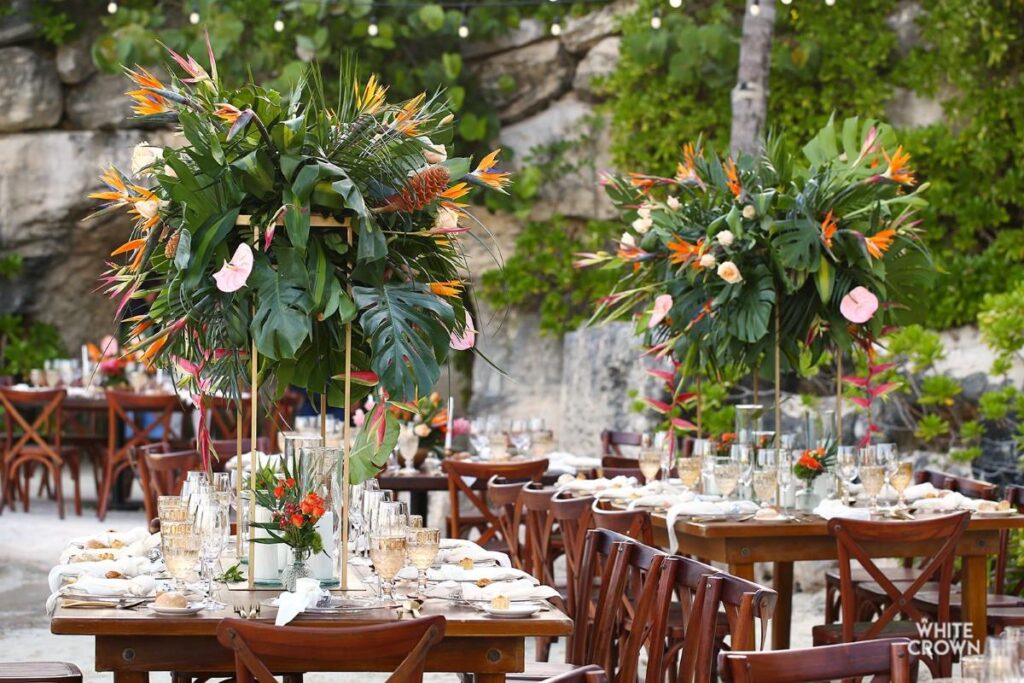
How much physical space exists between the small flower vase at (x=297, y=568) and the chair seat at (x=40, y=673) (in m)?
0.67

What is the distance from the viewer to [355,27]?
12047mm

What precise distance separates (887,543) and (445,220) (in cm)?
212

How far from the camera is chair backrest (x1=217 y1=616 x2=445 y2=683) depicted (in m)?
2.83

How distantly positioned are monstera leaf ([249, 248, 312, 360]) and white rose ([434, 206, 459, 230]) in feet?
1.23

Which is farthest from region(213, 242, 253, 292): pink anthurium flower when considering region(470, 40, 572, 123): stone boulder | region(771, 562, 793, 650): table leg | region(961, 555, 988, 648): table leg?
region(470, 40, 572, 123): stone boulder

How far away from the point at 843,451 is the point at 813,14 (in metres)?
6.56

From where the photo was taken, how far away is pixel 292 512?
3.48m

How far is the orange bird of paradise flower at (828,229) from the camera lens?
5.57 m

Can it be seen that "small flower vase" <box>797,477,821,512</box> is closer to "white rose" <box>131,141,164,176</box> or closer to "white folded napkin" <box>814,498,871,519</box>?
"white folded napkin" <box>814,498,871,519</box>

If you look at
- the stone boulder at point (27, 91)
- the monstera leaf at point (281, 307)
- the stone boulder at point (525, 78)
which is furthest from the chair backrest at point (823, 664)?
the stone boulder at point (27, 91)

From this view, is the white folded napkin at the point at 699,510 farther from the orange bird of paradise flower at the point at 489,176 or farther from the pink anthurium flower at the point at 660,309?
the orange bird of paradise flower at the point at 489,176

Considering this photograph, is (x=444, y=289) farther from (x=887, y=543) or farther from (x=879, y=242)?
(x=879, y=242)

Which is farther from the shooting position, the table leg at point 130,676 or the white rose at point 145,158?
the white rose at point 145,158

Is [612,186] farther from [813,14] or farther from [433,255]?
[813,14]
